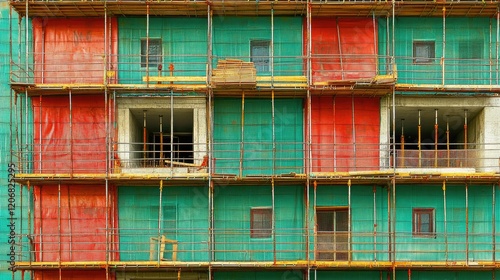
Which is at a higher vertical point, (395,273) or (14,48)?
(14,48)

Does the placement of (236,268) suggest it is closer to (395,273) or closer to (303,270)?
(303,270)

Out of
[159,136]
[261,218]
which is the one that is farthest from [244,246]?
[159,136]

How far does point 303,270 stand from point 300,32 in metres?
9.03

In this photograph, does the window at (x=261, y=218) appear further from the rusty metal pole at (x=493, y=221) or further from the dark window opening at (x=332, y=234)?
the rusty metal pole at (x=493, y=221)

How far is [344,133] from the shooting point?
2844cm

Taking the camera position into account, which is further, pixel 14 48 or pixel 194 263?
pixel 14 48

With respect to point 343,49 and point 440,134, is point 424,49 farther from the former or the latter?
point 440,134

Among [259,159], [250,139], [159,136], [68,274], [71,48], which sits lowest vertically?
[68,274]

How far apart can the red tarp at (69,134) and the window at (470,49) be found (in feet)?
45.7

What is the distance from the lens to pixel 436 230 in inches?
1107

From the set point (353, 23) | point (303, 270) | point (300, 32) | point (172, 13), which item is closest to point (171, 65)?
point (172, 13)

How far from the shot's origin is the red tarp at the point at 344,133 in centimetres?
2825

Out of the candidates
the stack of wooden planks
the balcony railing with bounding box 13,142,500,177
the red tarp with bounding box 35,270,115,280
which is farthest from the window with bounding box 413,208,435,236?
the red tarp with bounding box 35,270,115,280

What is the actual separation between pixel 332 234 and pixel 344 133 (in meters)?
3.86
